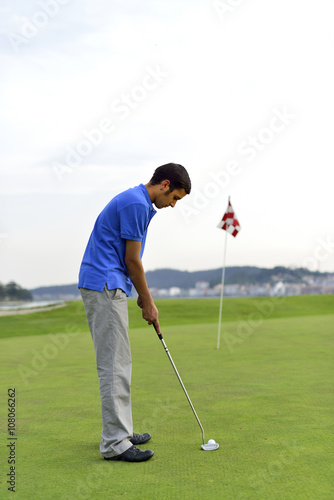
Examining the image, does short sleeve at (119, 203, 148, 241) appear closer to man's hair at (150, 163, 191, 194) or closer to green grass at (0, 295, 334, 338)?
man's hair at (150, 163, 191, 194)

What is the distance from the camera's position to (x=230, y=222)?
35.7ft

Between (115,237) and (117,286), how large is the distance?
12.2 inches

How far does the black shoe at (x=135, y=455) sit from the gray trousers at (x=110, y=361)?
54 mm

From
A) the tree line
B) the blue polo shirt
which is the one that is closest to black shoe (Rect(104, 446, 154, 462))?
the blue polo shirt

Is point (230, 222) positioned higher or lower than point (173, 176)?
higher

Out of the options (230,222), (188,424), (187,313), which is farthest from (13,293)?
(188,424)

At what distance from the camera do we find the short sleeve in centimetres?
353

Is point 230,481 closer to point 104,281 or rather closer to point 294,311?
point 104,281

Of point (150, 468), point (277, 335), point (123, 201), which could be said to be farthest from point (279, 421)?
point (277, 335)

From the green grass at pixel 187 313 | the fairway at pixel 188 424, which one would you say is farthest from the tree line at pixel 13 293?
the fairway at pixel 188 424

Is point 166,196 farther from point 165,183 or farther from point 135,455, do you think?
point 135,455

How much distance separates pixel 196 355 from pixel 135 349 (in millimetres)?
1440

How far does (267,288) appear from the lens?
30.0 meters

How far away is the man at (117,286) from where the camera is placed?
139 inches
